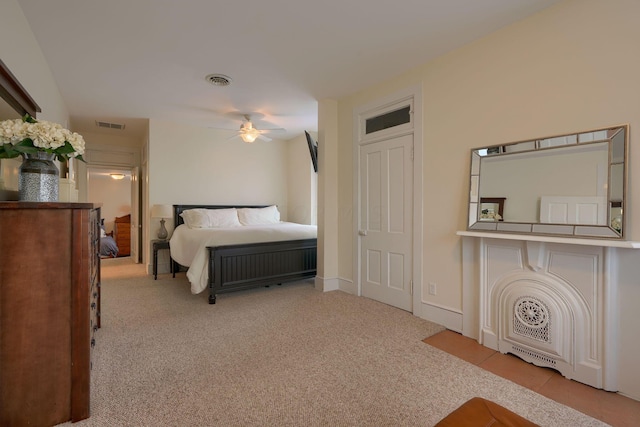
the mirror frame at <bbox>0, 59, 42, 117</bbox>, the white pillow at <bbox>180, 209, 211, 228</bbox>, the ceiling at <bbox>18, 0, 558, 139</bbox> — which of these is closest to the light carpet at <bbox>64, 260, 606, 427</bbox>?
the white pillow at <bbox>180, 209, 211, 228</bbox>

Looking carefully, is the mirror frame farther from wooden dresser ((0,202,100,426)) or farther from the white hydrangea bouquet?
wooden dresser ((0,202,100,426))

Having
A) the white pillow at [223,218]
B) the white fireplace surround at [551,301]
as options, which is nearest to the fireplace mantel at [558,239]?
Answer: the white fireplace surround at [551,301]

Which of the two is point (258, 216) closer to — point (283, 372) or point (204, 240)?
point (204, 240)

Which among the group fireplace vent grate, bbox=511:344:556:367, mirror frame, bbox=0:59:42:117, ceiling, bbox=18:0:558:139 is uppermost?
ceiling, bbox=18:0:558:139

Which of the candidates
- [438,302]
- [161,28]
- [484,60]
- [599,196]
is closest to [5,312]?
[161,28]

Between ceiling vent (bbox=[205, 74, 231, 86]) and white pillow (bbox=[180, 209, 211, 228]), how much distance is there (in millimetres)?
2091

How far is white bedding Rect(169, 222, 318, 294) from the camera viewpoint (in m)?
3.55

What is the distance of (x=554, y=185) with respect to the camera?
2111mm

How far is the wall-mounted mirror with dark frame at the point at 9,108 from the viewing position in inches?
68.6

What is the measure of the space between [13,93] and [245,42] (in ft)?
5.49

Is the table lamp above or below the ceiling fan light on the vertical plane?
below

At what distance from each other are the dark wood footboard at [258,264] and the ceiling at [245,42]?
6.56ft

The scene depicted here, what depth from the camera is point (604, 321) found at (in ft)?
6.21

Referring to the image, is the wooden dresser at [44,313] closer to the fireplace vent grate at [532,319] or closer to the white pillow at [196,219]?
the fireplace vent grate at [532,319]
